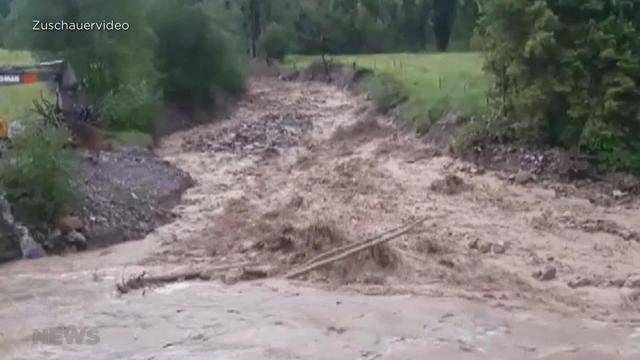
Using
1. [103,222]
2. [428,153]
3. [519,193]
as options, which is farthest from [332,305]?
[428,153]

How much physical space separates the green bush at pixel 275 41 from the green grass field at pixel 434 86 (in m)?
15.4

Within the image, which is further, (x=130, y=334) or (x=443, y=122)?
(x=443, y=122)

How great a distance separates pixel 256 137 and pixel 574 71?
1550 centimetres

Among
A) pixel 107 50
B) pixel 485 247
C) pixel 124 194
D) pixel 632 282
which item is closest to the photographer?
pixel 632 282

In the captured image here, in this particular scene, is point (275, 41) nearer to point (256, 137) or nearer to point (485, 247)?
point (256, 137)

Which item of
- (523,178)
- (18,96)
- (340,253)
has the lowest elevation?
(523,178)

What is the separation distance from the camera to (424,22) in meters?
79.2

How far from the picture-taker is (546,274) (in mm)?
17969

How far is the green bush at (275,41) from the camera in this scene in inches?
2837

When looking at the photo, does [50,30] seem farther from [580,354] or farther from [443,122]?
[580,354]

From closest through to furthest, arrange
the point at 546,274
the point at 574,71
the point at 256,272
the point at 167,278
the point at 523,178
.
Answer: the point at 546,274
the point at 167,278
the point at 256,272
the point at 523,178
the point at 574,71

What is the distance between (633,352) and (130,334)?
7.09m

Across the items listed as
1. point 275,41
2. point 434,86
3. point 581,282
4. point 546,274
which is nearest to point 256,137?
point 434,86
